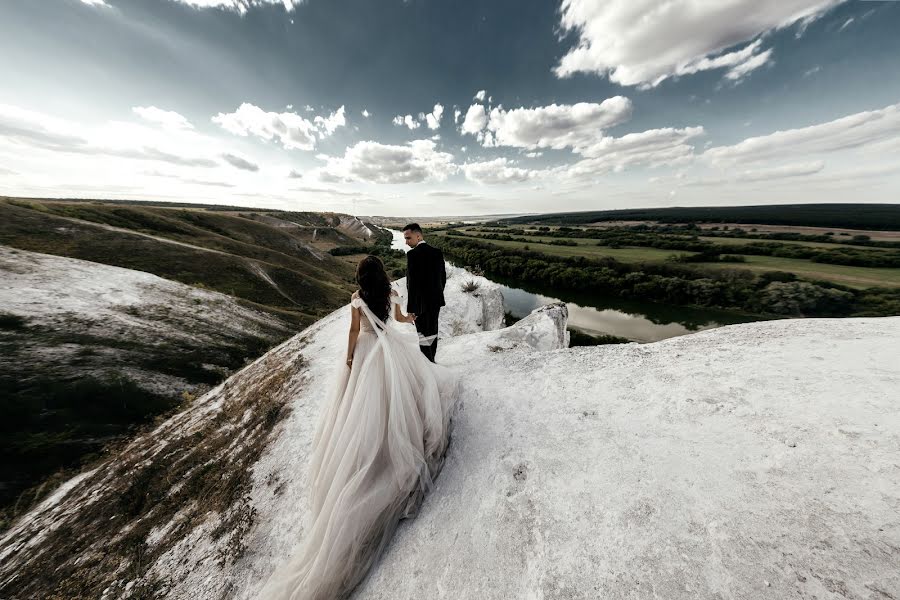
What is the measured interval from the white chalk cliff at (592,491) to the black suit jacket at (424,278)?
76.9 inches

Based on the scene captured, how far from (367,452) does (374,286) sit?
232 centimetres

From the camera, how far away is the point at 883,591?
2188 millimetres

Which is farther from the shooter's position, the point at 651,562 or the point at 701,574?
the point at 651,562

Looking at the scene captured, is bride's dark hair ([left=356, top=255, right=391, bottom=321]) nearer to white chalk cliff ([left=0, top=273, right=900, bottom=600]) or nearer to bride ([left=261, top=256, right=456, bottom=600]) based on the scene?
bride ([left=261, top=256, right=456, bottom=600])

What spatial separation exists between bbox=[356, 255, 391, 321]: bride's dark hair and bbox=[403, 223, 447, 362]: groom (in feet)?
3.74

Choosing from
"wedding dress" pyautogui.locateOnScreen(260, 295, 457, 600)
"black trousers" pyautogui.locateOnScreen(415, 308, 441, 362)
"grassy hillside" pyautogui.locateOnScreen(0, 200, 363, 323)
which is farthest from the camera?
"grassy hillside" pyautogui.locateOnScreen(0, 200, 363, 323)

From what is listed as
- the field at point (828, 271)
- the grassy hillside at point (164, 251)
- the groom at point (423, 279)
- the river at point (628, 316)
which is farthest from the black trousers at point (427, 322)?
the field at point (828, 271)

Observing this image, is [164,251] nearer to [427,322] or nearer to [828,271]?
[427,322]

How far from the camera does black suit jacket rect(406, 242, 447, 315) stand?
19.3 ft

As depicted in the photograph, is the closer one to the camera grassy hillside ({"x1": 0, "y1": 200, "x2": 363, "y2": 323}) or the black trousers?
the black trousers

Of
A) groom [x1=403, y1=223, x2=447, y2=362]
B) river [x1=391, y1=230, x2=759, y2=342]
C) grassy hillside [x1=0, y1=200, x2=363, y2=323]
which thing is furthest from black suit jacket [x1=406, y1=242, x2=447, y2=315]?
river [x1=391, y1=230, x2=759, y2=342]

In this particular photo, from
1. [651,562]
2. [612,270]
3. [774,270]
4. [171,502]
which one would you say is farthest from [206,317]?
[774,270]

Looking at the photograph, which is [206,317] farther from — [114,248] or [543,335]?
[543,335]

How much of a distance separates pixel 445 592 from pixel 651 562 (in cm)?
204
